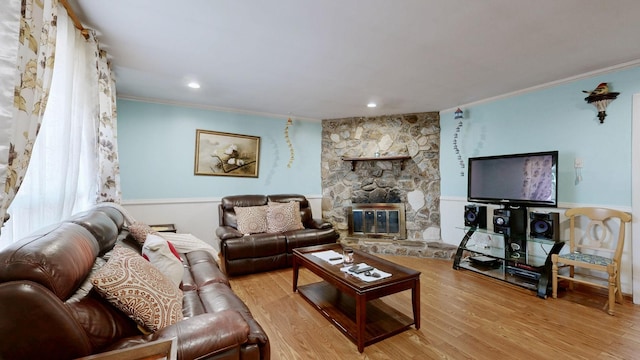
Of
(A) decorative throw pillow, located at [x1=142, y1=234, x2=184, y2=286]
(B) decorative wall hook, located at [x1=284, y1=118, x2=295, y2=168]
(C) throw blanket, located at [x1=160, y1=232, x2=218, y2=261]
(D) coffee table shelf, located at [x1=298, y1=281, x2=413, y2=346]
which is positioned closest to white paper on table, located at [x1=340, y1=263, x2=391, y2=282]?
(D) coffee table shelf, located at [x1=298, y1=281, x2=413, y2=346]

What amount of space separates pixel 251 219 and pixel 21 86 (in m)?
2.81

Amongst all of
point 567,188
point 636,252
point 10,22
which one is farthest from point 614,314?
point 10,22

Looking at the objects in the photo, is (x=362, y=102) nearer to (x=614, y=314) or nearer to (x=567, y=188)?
(x=567, y=188)

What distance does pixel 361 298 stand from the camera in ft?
6.00

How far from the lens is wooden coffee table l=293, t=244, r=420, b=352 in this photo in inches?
74.0

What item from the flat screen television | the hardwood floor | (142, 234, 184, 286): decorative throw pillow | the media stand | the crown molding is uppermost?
the crown molding

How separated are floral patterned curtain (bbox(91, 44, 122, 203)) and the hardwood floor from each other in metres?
1.61

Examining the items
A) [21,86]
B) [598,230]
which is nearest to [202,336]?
[21,86]

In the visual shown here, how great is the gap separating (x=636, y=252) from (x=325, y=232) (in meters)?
3.24

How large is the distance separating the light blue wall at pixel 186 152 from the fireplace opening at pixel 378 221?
3.59ft

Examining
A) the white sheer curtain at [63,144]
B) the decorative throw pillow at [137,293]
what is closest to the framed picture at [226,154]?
the white sheer curtain at [63,144]

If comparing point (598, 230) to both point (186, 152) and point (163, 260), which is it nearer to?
point (163, 260)

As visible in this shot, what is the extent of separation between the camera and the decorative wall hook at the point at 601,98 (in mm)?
2678

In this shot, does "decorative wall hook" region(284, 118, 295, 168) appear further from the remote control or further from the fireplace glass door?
the remote control
